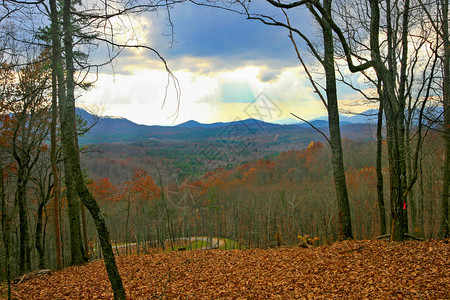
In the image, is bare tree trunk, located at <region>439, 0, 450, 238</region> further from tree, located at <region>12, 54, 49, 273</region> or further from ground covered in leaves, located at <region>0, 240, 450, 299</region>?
tree, located at <region>12, 54, 49, 273</region>

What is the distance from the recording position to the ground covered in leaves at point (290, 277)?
464cm

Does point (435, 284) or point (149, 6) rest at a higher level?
point (149, 6)

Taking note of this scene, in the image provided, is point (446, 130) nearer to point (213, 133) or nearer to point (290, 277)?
point (290, 277)

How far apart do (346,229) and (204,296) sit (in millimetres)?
4644

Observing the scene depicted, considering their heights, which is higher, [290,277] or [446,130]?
[446,130]

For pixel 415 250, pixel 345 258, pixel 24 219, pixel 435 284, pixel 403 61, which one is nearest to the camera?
pixel 435 284

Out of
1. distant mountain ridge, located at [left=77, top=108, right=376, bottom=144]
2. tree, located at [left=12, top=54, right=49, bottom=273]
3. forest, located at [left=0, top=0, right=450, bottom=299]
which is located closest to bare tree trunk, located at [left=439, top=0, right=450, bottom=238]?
forest, located at [left=0, top=0, right=450, bottom=299]

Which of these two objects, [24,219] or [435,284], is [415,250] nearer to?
[435,284]

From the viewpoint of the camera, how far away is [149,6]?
130 inches

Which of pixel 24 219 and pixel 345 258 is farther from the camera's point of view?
pixel 24 219

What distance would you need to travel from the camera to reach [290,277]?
228 inches

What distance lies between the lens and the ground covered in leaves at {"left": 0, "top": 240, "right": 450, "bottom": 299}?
4.64 metres

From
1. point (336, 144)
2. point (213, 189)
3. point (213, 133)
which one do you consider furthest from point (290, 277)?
point (213, 133)

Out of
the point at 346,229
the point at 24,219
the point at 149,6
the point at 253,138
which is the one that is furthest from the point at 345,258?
the point at 253,138
